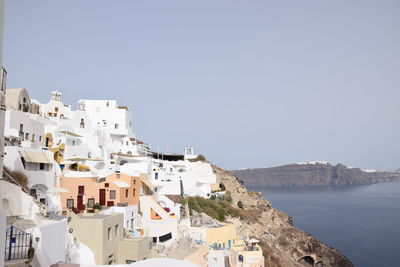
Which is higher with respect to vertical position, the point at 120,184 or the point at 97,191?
the point at 120,184

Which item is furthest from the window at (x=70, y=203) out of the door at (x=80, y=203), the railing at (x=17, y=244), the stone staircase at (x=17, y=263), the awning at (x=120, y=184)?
the stone staircase at (x=17, y=263)

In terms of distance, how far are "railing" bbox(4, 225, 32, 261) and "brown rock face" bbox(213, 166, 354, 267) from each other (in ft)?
122

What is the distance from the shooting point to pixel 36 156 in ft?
75.9

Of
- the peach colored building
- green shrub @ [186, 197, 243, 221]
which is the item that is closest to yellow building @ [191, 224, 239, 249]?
the peach colored building

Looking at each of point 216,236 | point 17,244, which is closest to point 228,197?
point 216,236

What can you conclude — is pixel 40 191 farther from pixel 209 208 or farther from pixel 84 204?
pixel 209 208

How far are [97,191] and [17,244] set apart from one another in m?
15.0

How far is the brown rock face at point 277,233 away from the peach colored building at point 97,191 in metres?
22.2

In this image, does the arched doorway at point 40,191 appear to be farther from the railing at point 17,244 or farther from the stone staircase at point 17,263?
the stone staircase at point 17,263

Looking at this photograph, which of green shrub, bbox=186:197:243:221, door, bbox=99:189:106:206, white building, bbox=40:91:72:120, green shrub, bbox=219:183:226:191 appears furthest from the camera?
green shrub, bbox=219:183:226:191

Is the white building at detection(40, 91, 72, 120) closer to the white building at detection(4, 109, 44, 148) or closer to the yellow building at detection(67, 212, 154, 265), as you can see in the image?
the white building at detection(4, 109, 44, 148)

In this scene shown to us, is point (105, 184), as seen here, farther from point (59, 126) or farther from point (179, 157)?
point (179, 157)

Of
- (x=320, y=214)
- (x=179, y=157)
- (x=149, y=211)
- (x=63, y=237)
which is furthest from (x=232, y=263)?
(x=320, y=214)

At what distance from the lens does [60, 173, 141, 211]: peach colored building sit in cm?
2512
